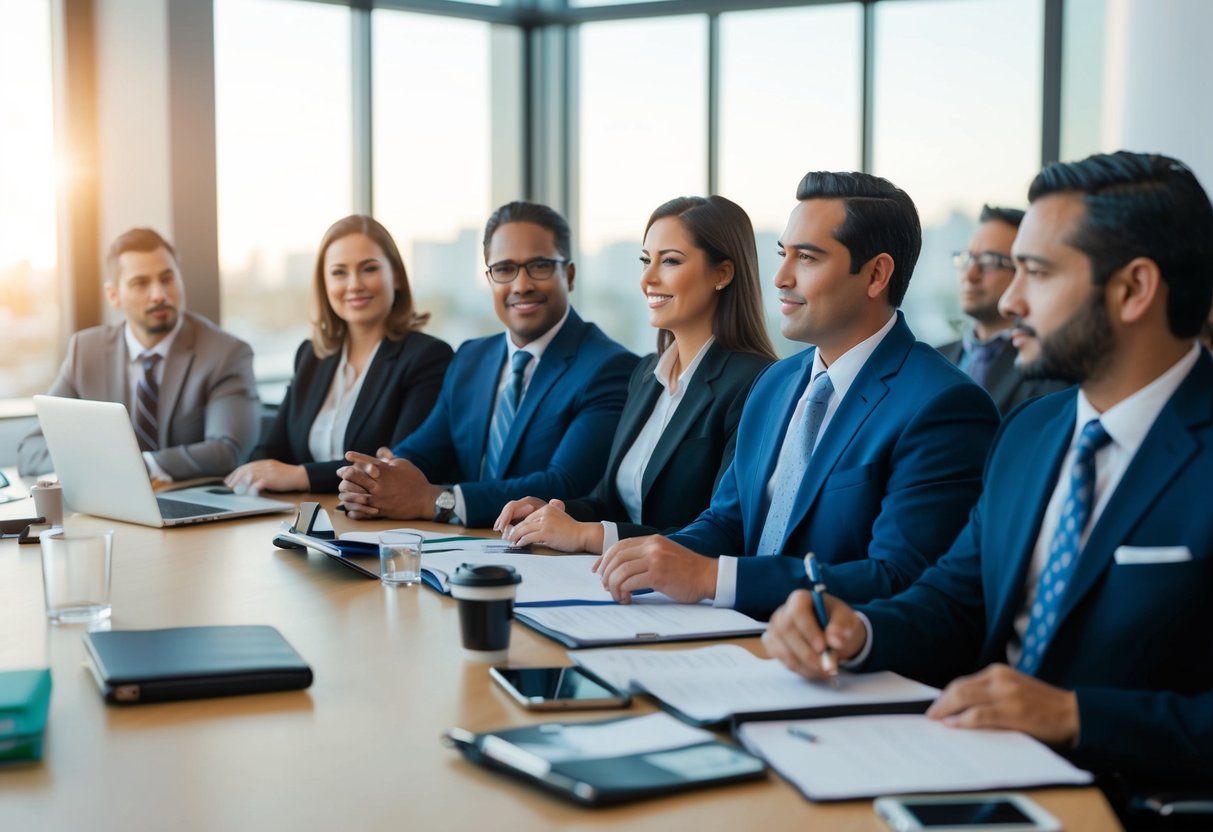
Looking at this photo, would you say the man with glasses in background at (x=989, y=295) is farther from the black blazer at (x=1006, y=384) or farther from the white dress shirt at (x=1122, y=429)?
the white dress shirt at (x=1122, y=429)

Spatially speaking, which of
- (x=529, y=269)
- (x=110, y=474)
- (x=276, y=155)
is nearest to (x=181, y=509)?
(x=110, y=474)

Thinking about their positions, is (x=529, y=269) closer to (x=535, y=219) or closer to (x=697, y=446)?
(x=535, y=219)

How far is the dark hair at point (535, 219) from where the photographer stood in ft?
12.3

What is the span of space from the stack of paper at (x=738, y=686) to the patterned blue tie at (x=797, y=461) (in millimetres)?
640

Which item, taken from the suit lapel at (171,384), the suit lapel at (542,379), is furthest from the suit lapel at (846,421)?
the suit lapel at (171,384)

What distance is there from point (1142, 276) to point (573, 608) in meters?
0.98

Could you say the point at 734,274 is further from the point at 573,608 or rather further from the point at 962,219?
the point at 962,219

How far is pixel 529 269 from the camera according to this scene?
3680mm

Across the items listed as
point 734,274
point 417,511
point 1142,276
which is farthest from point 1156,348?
point 417,511

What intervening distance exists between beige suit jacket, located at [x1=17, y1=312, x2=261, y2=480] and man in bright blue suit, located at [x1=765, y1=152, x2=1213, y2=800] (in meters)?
2.95

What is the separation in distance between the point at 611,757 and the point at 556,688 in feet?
0.89

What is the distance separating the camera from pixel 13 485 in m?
3.69

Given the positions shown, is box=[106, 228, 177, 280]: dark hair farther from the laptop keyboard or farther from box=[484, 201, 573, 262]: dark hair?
the laptop keyboard

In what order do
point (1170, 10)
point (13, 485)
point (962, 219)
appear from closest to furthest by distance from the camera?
point (13, 485), point (1170, 10), point (962, 219)
